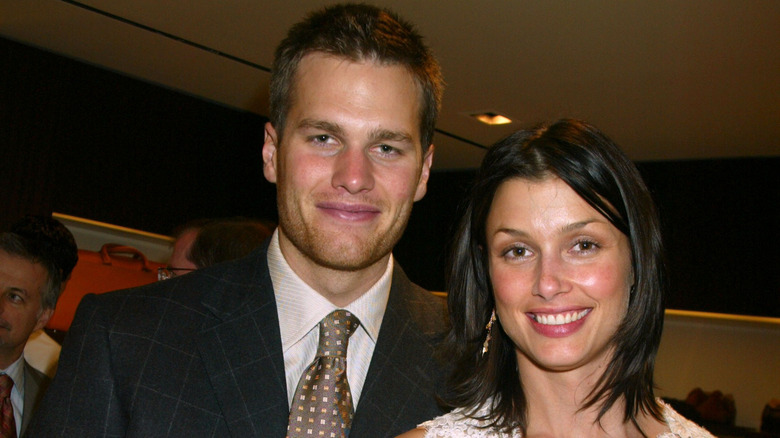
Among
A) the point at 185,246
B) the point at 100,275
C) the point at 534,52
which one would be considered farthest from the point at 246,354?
the point at 100,275

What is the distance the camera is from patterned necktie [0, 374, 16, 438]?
2.95 meters

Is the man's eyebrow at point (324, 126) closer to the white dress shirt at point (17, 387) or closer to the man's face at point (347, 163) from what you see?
the man's face at point (347, 163)

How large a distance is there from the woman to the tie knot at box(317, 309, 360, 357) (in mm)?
242

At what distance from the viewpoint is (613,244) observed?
1.76 m

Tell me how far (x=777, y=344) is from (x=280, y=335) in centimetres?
564

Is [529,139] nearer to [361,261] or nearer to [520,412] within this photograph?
[361,261]

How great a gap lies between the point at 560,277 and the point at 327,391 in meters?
0.51

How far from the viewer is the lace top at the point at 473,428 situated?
1804 millimetres

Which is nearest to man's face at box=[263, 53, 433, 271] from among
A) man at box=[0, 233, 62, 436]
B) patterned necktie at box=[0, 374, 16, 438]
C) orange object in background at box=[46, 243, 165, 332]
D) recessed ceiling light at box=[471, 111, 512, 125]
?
patterned necktie at box=[0, 374, 16, 438]

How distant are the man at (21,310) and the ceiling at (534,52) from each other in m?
1.54

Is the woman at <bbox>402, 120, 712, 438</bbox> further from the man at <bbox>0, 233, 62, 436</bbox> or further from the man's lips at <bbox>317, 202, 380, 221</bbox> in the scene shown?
the man at <bbox>0, 233, 62, 436</bbox>

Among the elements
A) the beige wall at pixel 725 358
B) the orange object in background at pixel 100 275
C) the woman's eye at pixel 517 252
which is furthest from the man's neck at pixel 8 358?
the beige wall at pixel 725 358

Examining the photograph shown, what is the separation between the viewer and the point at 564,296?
1.70 m

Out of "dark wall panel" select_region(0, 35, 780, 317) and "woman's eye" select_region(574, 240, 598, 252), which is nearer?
"woman's eye" select_region(574, 240, 598, 252)
